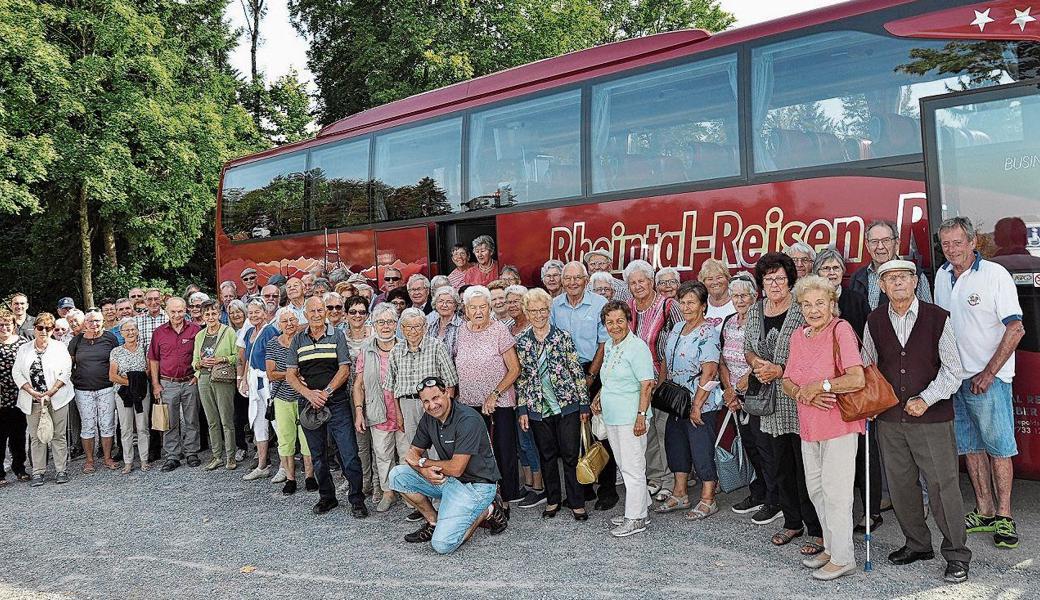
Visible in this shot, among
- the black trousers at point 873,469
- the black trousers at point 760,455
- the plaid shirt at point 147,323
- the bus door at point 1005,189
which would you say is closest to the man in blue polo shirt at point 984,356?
the bus door at point 1005,189

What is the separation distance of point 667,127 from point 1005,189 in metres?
2.77

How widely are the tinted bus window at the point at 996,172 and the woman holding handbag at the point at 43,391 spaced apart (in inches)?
337

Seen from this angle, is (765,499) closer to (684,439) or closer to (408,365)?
(684,439)

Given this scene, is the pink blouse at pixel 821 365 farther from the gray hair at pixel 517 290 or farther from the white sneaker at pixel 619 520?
the gray hair at pixel 517 290

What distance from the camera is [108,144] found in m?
16.9

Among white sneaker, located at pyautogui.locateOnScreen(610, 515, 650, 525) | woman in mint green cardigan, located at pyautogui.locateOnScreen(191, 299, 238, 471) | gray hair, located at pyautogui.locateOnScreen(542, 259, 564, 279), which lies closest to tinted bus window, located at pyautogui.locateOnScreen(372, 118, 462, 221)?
gray hair, located at pyautogui.locateOnScreen(542, 259, 564, 279)

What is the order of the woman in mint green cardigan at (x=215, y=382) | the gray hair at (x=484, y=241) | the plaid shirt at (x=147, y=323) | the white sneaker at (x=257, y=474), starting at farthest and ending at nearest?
the plaid shirt at (x=147, y=323), the woman in mint green cardigan at (x=215, y=382), the gray hair at (x=484, y=241), the white sneaker at (x=257, y=474)

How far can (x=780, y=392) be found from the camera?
5172 mm

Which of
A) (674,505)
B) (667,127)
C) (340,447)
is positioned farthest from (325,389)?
(667,127)

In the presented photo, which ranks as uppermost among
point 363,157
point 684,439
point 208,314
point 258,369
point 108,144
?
point 108,144

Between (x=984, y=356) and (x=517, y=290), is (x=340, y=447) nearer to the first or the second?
(x=517, y=290)

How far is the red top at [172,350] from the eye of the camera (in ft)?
29.2

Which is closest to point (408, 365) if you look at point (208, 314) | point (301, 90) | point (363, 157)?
point (208, 314)

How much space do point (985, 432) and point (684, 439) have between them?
6.54 ft
